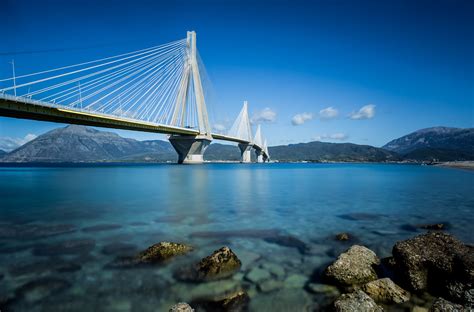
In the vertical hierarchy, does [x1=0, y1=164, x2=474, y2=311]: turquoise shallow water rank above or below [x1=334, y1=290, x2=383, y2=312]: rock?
below

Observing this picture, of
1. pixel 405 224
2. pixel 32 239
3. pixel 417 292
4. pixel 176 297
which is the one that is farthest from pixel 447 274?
pixel 32 239

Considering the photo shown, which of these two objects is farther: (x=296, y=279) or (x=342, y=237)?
(x=342, y=237)

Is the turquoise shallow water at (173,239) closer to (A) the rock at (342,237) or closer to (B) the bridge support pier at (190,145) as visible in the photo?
(A) the rock at (342,237)

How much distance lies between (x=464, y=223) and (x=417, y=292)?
8.74 m

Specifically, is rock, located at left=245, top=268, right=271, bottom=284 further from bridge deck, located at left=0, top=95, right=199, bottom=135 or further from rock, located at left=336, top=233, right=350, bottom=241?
bridge deck, located at left=0, top=95, right=199, bottom=135

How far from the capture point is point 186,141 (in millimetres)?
59406

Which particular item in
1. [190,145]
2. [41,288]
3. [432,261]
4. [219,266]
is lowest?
[41,288]

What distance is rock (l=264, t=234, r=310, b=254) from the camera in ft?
26.9

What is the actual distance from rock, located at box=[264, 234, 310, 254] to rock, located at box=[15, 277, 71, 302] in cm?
544

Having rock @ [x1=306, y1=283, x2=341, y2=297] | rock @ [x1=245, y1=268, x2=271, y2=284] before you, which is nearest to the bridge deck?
rock @ [x1=245, y1=268, x2=271, y2=284]

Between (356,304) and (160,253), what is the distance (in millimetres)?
4652

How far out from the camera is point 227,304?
4887 millimetres

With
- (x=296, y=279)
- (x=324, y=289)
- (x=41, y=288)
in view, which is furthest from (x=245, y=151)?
(x=41, y=288)

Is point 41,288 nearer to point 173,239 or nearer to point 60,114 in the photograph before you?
point 173,239
